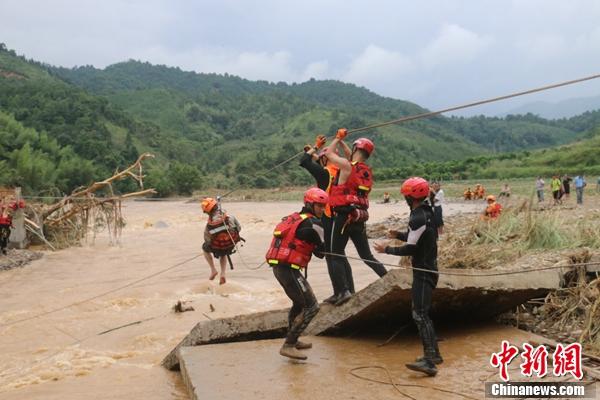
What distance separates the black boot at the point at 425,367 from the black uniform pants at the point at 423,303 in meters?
0.16

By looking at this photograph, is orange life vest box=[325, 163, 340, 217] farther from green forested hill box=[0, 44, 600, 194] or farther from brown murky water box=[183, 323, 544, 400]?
green forested hill box=[0, 44, 600, 194]

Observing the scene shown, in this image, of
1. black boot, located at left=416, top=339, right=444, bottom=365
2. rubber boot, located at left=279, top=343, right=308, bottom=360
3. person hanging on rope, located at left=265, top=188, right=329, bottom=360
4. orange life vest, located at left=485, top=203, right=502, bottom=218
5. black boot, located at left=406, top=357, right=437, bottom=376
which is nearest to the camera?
black boot, located at left=406, top=357, right=437, bottom=376

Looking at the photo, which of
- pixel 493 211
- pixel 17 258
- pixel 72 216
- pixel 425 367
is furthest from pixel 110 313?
pixel 72 216

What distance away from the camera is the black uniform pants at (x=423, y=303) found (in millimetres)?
5164

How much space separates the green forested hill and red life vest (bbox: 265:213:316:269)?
3650 centimetres

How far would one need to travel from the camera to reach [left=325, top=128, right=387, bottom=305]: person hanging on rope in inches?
252

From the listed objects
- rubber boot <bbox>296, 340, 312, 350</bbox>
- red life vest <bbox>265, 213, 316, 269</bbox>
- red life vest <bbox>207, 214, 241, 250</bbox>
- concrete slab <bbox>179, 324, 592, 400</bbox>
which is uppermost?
red life vest <bbox>265, 213, 316, 269</bbox>

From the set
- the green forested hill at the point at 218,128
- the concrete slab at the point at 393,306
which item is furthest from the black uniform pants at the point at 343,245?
the green forested hill at the point at 218,128

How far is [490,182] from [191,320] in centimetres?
4467

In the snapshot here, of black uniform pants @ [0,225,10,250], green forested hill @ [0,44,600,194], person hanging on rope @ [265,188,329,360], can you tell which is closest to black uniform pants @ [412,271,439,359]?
person hanging on rope @ [265,188,329,360]

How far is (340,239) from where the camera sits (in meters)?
6.45

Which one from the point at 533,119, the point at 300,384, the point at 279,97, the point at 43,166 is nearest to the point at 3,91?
the point at 43,166

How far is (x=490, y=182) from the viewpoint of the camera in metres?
50.4

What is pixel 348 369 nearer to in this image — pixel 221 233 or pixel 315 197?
pixel 315 197
